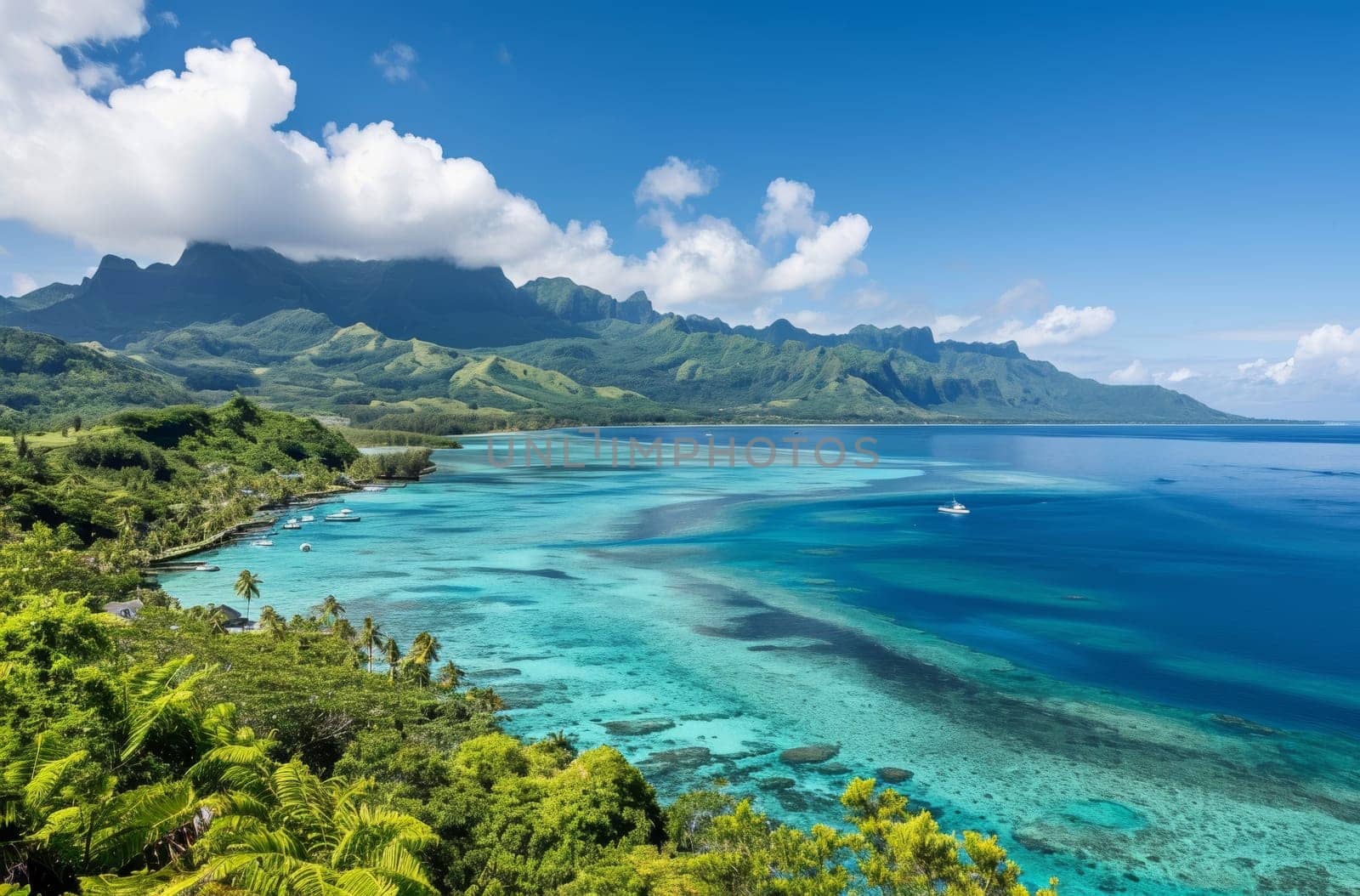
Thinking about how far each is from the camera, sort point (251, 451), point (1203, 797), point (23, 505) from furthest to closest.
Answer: point (251, 451), point (23, 505), point (1203, 797)

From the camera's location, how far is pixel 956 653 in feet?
162

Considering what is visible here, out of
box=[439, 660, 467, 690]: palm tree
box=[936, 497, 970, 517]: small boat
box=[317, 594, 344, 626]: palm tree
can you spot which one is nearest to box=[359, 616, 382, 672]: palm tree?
box=[439, 660, 467, 690]: palm tree

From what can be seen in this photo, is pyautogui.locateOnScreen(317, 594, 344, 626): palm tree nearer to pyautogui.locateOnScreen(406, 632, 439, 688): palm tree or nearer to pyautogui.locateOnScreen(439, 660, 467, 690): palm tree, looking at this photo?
pyautogui.locateOnScreen(406, 632, 439, 688): palm tree

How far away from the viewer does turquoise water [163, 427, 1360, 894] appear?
97.2 feet

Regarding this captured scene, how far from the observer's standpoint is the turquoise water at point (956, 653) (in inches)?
1167

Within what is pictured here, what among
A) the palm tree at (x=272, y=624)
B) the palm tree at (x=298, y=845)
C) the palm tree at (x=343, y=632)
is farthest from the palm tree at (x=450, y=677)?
the palm tree at (x=298, y=845)

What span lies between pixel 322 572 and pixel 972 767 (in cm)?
6352

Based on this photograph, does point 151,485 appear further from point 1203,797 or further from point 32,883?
point 1203,797

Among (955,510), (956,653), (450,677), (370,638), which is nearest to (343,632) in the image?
(370,638)

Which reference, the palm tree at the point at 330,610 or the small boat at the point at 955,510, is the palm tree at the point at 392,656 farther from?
the small boat at the point at 955,510

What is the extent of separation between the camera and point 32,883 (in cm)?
1145

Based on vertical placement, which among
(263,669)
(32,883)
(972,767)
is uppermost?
(32,883)

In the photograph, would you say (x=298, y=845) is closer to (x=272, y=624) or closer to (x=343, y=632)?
(x=272, y=624)

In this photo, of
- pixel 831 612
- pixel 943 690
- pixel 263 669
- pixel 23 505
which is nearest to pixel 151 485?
pixel 23 505
